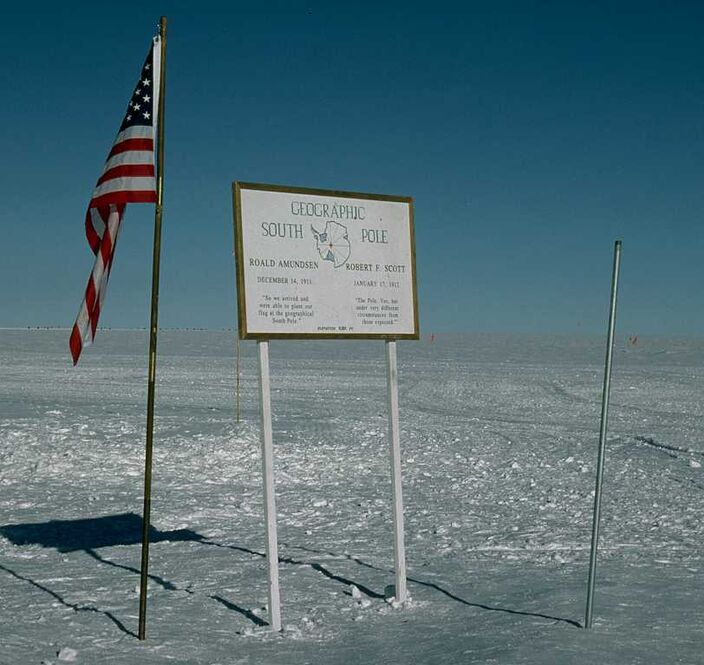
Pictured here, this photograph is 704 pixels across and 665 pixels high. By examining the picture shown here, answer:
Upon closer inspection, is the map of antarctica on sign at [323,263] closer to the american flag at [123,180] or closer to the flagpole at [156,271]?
the flagpole at [156,271]

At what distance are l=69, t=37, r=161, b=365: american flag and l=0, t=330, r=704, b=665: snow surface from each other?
2170mm

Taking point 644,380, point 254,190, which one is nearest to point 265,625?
point 254,190

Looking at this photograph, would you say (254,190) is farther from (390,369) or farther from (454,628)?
(454,628)

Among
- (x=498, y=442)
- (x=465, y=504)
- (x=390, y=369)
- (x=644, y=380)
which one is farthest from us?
(x=644, y=380)

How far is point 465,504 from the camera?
35.8 feet

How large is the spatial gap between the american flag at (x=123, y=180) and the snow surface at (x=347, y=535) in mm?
2170

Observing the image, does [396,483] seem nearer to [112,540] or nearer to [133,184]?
[133,184]

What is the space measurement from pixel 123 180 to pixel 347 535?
461 cm

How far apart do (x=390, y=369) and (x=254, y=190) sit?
67.6 inches

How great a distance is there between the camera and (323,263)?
6.64 metres

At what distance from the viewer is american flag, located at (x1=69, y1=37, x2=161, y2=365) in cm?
611

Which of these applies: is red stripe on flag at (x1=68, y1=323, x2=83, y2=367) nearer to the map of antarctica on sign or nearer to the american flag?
the american flag

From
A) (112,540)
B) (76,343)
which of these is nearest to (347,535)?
(112,540)

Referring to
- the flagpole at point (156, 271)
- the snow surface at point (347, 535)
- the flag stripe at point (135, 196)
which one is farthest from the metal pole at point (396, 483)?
the flag stripe at point (135, 196)
